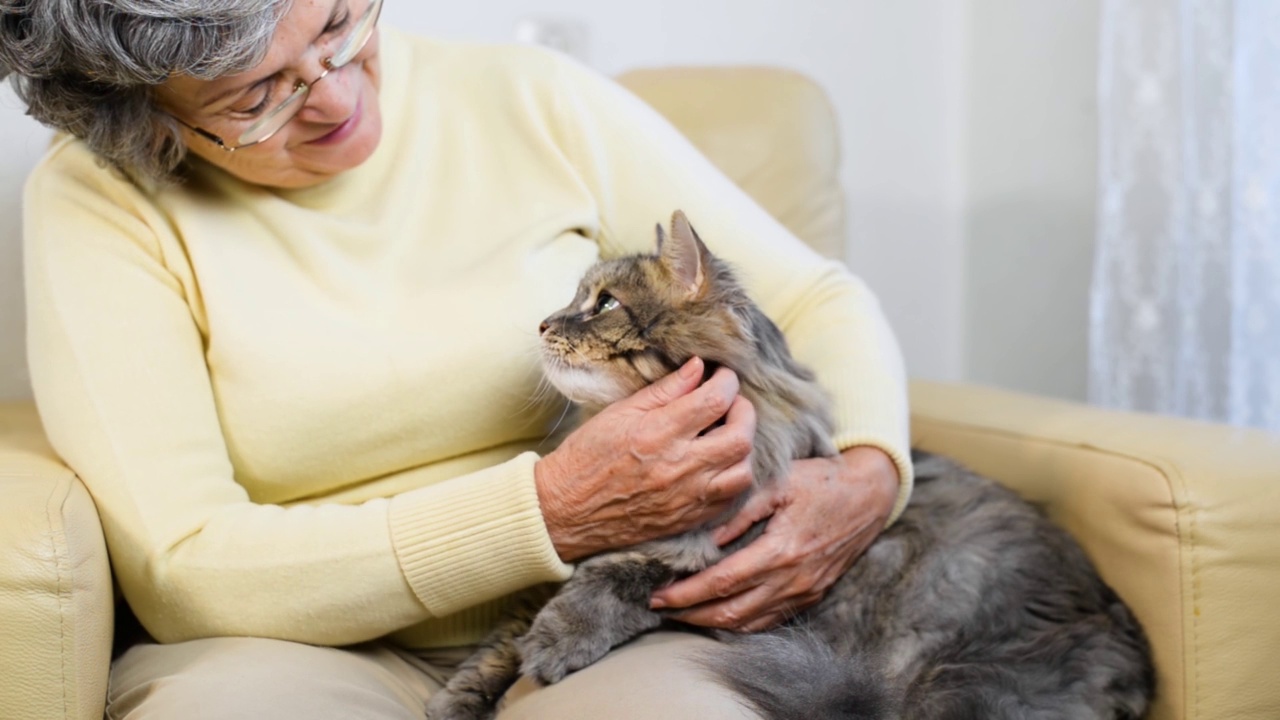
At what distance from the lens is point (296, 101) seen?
1355 millimetres

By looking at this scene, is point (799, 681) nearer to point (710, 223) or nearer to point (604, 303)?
point (604, 303)

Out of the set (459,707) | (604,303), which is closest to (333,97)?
(604,303)

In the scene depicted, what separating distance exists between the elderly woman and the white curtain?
2.71ft

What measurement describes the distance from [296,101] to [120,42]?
0.68 feet

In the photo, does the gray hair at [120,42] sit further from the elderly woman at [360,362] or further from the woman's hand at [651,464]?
the woman's hand at [651,464]

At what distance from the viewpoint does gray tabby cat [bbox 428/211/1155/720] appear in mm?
1268

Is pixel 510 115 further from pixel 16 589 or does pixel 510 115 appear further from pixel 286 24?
pixel 16 589

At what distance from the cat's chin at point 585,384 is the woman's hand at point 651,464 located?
0.05 meters

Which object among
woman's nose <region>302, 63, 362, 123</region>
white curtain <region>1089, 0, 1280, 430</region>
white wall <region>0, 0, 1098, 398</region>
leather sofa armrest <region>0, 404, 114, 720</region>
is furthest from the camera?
white wall <region>0, 0, 1098, 398</region>

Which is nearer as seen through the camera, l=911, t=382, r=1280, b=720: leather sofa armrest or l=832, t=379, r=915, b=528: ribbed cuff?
l=911, t=382, r=1280, b=720: leather sofa armrest

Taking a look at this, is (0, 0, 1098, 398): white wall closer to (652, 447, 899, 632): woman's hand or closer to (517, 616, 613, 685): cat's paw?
(652, 447, 899, 632): woman's hand

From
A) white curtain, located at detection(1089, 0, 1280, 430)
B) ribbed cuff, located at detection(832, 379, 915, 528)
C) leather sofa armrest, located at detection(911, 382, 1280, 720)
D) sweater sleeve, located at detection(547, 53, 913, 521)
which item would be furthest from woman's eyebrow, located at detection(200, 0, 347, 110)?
white curtain, located at detection(1089, 0, 1280, 430)

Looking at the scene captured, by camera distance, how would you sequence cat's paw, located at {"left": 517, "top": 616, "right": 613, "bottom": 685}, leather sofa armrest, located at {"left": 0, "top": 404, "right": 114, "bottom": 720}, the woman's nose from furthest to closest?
the woman's nose → cat's paw, located at {"left": 517, "top": 616, "right": 613, "bottom": 685} → leather sofa armrest, located at {"left": 0, "top": 404, "right": 114, "bottom": 720}

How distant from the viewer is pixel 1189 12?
2.04 metres
